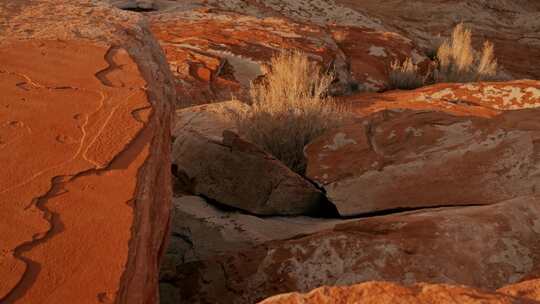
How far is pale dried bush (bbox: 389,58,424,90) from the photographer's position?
9.40 metres

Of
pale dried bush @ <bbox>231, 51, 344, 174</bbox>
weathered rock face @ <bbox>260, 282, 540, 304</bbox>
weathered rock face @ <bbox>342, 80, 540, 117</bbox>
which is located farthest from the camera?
weathered rock face @ <bbox>342, 80, 540, 117</bbox>

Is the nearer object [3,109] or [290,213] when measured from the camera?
[3,109]

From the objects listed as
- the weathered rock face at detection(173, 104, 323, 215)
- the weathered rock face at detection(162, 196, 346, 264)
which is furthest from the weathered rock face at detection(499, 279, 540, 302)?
the weathered rock face at detection(173, 104, 323, 215)

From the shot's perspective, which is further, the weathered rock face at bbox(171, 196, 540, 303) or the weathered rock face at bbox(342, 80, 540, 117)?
the weathered rock face at bbox(342, 80, 540, 117)

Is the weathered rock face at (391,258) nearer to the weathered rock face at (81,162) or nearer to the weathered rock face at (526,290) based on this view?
the weathered rock face at (81,162)

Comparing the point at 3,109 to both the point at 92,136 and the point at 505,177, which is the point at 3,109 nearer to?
the point at 92,136

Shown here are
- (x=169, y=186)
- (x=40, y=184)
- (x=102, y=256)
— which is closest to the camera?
(x=102, y=256)

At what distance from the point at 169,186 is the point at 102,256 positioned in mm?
996

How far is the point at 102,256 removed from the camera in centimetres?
212

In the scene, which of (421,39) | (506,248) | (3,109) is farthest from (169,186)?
(421,39)

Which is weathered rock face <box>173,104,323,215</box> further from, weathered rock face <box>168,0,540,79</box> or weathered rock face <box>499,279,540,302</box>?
weathered rock face <box>168,0,540,79</box>

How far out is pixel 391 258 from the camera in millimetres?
3273

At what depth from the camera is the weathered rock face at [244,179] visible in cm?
460

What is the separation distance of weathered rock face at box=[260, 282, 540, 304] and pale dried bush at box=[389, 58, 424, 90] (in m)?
7.68
